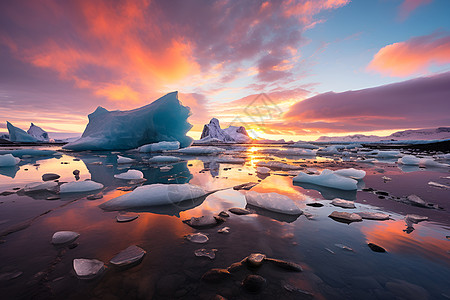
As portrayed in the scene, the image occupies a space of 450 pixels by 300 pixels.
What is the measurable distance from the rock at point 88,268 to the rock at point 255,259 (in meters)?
1.24

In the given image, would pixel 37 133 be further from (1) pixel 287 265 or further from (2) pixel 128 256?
(1) pixel 287 265

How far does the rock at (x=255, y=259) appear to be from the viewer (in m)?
1.56

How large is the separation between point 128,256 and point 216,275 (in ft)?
2.76

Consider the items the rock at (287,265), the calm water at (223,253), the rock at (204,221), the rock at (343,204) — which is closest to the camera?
the calm water at (223,253)

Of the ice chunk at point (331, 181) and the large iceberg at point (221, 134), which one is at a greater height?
the large iceberg at point (221, 134)

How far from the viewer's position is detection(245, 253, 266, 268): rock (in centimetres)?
156

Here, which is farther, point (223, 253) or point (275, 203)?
point (275, 203)

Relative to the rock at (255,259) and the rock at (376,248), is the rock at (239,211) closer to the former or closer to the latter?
the rock at (255,259)

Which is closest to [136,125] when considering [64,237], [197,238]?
[64,237]

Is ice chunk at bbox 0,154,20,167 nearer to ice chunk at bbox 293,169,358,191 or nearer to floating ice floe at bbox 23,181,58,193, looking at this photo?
floating ice floe at bbox 23,181,58,193

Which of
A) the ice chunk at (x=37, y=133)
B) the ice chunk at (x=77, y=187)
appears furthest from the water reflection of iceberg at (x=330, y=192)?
the ice chunk at (x=37, y=133)

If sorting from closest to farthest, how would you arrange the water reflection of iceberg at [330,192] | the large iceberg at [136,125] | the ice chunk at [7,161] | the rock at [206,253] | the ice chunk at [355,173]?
the rock at [206,253] < the water reflection of iceberg at [330,192] < the ice chunk at [355,173] < the ice chunk at [7,161] < the large iceberg at [136,125]

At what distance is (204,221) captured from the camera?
2.41 m

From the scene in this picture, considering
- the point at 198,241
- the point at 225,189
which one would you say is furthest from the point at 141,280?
the point at 225,189
